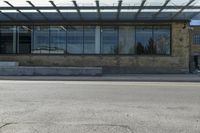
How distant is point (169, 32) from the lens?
32.9m

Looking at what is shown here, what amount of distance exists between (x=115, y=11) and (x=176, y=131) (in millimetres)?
22726

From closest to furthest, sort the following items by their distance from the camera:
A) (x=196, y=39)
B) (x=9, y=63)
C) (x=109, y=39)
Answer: (x=9, y=63) < (x=109, y=39) < (x=196, y=39)

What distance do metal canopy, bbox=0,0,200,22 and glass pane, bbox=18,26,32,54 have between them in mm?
883

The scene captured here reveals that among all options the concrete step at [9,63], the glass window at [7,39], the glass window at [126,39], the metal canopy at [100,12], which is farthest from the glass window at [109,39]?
the glass window at [7,39]

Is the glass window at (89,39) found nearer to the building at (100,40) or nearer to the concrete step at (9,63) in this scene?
the building at (100,40)

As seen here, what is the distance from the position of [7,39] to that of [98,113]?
24954mm

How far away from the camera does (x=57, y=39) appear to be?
33.6 meters

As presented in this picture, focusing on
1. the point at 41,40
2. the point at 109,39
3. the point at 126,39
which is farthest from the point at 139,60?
the point at 41,40

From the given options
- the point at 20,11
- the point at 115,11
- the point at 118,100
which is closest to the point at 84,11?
the point at 115,11

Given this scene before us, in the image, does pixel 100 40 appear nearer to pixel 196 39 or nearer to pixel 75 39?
pixel 75 39

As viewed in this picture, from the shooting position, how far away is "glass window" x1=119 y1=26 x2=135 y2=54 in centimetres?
3305

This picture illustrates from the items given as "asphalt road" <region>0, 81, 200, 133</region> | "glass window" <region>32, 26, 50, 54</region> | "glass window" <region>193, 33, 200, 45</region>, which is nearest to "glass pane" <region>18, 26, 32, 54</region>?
"glass window" <region>32, 26, 50, 54</region>

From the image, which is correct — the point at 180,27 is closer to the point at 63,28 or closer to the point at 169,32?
the point at 169,32

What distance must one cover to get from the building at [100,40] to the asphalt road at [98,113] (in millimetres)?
17375
